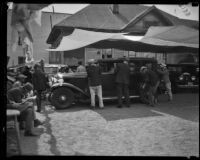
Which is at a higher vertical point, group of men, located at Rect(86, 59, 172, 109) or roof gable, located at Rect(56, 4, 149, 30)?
roof gable, located at Rect(56, 4, 149, 30)

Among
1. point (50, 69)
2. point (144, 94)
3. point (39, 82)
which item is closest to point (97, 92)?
point (144, 94)

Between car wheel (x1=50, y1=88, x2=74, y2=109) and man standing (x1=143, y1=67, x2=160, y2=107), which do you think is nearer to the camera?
car wheel (x1=50, y1=88, x2=74, y2=109)

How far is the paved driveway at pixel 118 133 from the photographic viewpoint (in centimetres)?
504

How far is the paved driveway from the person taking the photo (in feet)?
16.5

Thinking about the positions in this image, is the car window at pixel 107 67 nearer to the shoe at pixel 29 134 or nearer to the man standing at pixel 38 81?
the man standing at pixel 38 81

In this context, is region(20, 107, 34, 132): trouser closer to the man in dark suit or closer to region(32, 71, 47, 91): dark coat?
region(32, 71, 47, 91): dark coat

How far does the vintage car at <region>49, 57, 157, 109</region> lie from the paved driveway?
0.64 meters

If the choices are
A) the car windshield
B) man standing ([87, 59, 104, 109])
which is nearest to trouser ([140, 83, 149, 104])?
man standing ([87, 59, 104, 109])

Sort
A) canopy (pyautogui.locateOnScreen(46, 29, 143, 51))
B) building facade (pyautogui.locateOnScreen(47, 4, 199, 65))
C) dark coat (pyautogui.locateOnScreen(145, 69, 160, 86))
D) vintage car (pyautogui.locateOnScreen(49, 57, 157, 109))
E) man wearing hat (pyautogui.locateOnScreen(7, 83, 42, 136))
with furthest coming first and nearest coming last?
building facade (pyautogui.locateOnScreen(47, 4, 199, 65)) < dark coat (pyautogui.locateOnScreen(145, 69, 160, 86)) < vintage car (pyautogui.locateOnScreen(49, 57, 157, 109)) < canopy (pyautogui.locateOnScreen(46, 29, 143, 51)) < man wearing hat (pyautogui.locateOnScreen(7, 83, 42, 136))

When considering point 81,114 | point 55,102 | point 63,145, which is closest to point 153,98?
point 81,114

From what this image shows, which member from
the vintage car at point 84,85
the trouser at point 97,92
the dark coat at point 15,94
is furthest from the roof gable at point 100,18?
the dark coat at point 15,94

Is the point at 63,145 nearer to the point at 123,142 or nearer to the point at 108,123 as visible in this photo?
the point at 123,142

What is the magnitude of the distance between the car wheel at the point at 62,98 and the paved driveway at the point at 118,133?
444mm

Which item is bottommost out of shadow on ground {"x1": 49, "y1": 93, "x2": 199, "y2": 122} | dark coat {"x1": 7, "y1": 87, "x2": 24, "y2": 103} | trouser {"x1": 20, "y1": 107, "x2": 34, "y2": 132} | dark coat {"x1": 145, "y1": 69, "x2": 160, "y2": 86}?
shadow on ground {"x1": 49, "y1": 93, "x2": 199, "y2": 122}
